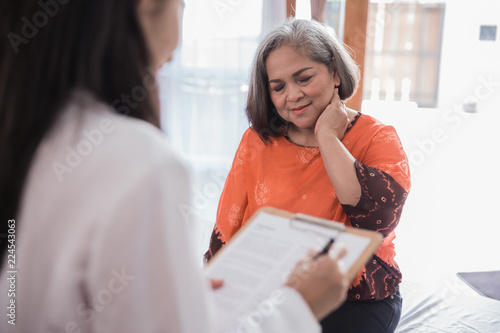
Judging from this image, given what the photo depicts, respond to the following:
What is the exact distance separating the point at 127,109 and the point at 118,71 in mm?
55

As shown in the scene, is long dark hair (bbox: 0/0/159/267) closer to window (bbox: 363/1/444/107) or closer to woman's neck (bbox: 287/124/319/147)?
woman's neck (bbox: 287/124/319/147)

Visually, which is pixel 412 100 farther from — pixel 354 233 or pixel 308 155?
pixel 354 233

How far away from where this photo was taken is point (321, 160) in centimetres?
149

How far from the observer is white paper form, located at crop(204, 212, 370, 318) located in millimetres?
739

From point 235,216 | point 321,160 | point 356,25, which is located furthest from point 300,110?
point 356,25

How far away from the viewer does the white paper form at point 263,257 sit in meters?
0.74

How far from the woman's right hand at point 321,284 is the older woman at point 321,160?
608mm

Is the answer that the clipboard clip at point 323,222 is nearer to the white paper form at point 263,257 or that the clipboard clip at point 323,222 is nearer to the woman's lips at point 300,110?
the white paper form at point 263,257

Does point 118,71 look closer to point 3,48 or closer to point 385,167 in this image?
point 3,48

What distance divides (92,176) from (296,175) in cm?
106

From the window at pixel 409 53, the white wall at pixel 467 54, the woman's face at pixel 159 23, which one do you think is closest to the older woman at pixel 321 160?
the woman's face at pixel 159 23

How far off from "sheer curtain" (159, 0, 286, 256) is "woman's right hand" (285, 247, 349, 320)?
6.67 feet

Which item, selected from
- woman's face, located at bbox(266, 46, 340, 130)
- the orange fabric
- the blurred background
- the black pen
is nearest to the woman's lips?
woman's face, located at bbox(266, 46, 340, 130)

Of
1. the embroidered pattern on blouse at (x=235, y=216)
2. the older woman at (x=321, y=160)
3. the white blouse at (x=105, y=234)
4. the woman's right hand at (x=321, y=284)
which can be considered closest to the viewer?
the white blouse at (x=105, y=234)
